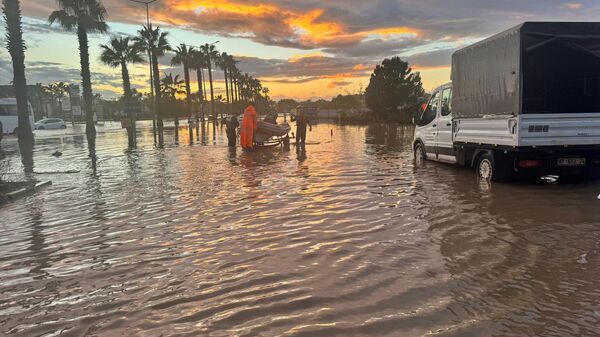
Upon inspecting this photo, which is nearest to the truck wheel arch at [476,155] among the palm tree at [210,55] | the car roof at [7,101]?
the car roof at [7,101]

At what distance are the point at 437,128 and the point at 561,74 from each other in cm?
404

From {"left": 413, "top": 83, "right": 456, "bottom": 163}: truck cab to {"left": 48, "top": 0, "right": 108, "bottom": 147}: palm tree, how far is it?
27.5 meters

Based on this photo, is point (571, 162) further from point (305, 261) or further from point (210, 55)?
point (210, 55)

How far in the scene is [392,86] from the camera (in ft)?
177

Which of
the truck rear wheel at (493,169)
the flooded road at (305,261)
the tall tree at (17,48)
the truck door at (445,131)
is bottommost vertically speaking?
the flooded road at (305,261)

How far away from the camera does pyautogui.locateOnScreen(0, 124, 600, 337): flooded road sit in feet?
12.2

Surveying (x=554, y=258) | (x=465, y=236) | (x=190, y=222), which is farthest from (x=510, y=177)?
(x=190, y=222)

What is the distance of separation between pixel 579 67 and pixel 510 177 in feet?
8.53

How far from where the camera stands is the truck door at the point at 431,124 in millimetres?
13031

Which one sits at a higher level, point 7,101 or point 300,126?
point 7,101

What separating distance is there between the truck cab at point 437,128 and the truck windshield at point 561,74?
314 centimetres

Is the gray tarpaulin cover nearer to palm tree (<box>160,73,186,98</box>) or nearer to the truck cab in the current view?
the truck cab

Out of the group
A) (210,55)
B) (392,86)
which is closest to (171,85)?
(210,55)

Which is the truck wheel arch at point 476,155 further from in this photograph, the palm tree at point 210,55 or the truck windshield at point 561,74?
the palm tree at point 210,55
